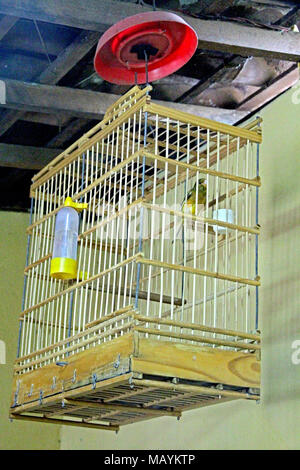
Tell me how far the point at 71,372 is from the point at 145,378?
515 mm

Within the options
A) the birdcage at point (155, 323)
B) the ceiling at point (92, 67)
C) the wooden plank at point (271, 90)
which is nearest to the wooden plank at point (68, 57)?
the ceiling at point (92, 67)

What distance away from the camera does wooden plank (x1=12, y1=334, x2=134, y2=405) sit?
3.16m

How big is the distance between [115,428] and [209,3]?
2262 mm

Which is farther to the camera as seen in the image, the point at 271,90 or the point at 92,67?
the point at 271,90

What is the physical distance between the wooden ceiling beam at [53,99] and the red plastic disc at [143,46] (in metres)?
1.12

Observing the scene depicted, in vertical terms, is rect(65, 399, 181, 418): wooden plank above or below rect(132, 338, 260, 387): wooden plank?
below

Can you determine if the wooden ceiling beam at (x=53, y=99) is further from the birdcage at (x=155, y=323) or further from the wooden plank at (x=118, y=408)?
the wooden plank at (x=118, y=408)

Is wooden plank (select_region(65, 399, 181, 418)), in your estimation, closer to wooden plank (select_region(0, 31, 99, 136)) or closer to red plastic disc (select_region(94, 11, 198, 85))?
red plastic disc (select_region(94, 11, 198, 85))

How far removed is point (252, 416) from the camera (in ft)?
12.5

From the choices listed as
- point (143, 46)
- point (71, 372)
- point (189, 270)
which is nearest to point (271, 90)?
point (143, 46)

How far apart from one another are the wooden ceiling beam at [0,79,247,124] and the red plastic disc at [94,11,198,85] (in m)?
1.12

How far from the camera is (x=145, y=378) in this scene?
10.2ft

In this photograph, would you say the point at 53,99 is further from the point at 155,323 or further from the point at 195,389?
the point at 195,389

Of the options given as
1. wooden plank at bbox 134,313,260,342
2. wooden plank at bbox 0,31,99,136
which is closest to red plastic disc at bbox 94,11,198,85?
wooden plank at bbox 0,31,99,136
